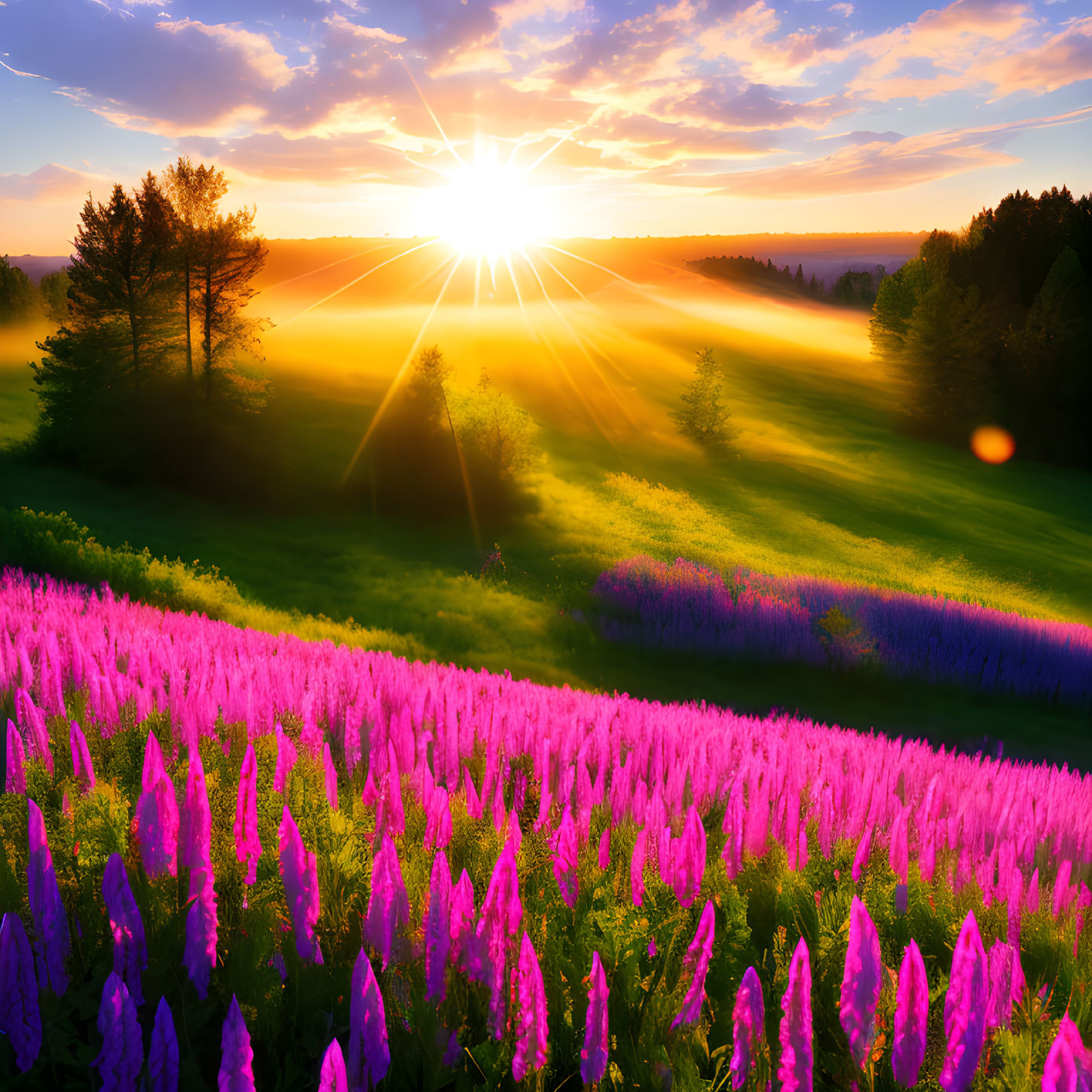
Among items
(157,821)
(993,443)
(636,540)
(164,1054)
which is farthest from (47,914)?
(993,443)

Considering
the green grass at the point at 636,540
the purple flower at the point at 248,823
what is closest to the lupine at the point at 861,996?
the purple flower at the point at 248,823

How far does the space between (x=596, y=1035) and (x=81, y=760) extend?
7.52 feet

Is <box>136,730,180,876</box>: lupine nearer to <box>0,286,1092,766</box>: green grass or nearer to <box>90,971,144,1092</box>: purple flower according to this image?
<box>90,971,144,1092</box>: purple flower

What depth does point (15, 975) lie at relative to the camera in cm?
165

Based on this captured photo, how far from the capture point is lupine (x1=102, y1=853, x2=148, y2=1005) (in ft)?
5.75

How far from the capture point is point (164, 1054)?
1.57 meters

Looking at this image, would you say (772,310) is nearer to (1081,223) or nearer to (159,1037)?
(1081,223)

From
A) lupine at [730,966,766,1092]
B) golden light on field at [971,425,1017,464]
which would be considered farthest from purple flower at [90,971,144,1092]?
golden light on field at [971,425,1017,464]

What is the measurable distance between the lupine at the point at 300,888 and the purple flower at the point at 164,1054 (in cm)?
36

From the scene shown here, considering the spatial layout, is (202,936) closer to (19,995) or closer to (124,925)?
(124,925)

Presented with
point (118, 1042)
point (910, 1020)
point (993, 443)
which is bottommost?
point (993, 443)

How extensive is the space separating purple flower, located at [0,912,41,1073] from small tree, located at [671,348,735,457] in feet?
145

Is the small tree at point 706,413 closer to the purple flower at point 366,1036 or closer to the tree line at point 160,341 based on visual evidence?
the tree line at point 160,341

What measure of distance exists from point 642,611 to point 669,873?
11564 millimetres
